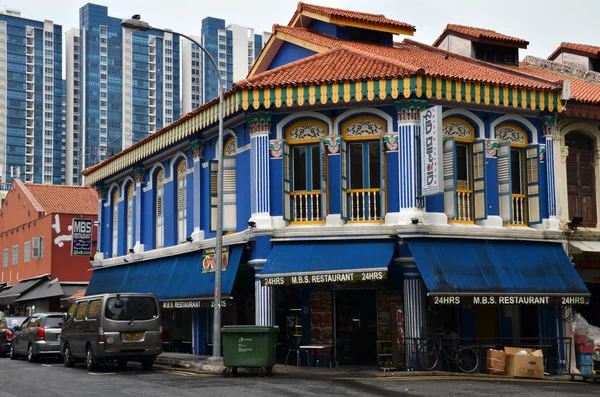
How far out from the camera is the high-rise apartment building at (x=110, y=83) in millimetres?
138125

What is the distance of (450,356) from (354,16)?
1278 cm

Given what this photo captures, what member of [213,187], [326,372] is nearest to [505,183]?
[326,372]

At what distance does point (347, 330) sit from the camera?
945 inches

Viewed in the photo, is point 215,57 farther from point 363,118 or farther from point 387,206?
point 387,206

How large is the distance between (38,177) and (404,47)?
378ft

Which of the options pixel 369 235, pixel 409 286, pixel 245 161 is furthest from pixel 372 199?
pixel 245 161

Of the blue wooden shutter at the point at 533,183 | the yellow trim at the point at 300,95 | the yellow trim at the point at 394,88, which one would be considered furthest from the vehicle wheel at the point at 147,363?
the blue wooden shutter at the point at 533,183

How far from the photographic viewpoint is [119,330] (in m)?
21.5

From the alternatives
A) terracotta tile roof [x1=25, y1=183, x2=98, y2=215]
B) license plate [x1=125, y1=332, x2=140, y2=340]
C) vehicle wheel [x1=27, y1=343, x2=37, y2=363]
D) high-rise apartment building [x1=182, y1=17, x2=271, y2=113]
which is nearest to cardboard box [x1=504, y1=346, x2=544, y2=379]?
license plate [x1=125, y1=332, x2=140, y2=340]

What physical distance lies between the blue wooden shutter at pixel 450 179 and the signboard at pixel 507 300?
8.06ft

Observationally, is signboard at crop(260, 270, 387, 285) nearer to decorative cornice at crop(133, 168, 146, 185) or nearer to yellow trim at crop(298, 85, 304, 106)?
yellow trim at crop(298, 85, 304, 106)

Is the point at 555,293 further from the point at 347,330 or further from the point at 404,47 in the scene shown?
the point at 404,47

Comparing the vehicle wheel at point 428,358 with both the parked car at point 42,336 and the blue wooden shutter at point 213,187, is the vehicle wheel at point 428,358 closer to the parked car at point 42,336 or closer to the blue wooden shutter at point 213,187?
the blue wooden shutter at point 213,187

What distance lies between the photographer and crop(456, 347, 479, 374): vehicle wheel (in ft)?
69.3
